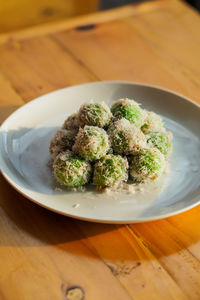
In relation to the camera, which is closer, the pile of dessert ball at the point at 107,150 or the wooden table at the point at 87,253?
the wooden table at the point at 87,253

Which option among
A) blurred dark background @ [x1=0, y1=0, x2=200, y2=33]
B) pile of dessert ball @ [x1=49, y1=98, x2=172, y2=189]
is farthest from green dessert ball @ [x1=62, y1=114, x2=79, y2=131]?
blurred dark background @ [x1=0, y1=0, x2=200, y2=33]

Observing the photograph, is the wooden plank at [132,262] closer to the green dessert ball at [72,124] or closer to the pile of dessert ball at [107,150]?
the pile of dessert ball at [107,150]

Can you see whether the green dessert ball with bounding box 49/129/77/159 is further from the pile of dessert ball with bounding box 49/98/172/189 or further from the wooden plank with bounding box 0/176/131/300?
the wooden plank with bounding box 0/176/131/300

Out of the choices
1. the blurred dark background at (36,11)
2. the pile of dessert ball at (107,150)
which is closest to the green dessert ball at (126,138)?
the pile of dessert ball at (107,150)

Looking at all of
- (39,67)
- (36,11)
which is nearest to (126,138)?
(39,67)

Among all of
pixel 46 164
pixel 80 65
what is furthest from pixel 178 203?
pixel 80 65

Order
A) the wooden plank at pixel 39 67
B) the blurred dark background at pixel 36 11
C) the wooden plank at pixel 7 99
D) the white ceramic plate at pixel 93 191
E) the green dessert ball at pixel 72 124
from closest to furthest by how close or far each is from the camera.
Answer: the white ceramic plate at pixel 93 191, the green dessert ball at pixel 72 124, the wooden plank at pixel 7 99, the wooden plank at pixel 39 67, the blurred dark background at pixel 36 11

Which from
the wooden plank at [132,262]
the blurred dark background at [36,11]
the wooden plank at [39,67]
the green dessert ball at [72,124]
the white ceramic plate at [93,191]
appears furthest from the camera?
the blurred dark background at [36,11]
